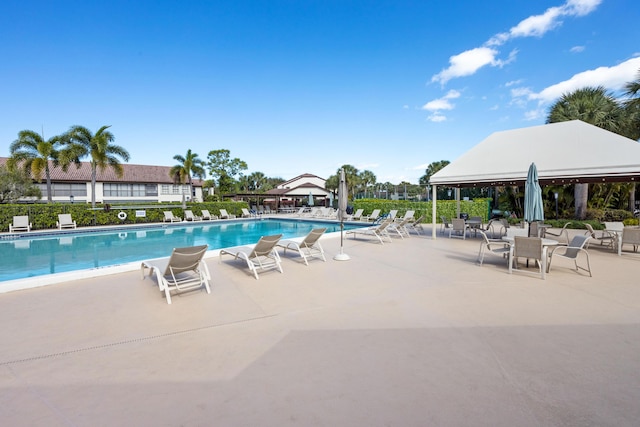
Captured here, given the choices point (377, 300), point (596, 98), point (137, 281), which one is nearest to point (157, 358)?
point (377, 300)

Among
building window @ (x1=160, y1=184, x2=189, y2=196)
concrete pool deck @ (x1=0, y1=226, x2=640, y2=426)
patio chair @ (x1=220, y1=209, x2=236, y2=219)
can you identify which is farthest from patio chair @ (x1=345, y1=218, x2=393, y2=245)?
building window @ (x1=160, y1=184, x2=189, y2=196)

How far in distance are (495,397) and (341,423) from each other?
3.93 ft

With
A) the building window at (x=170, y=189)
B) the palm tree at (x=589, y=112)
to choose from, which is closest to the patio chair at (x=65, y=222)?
the building window at (x=170, y=189)

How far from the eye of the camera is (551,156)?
372 inches

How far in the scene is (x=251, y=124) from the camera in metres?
24.4

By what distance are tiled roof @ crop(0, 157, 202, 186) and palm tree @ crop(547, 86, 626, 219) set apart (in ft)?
112

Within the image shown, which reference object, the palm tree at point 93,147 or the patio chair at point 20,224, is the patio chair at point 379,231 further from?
the palm tree at point 93,147

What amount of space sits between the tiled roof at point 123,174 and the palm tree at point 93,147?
9699 millimetres

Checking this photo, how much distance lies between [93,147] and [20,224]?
22.0ft

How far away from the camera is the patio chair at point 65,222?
621 inches

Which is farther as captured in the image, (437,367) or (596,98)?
(596,98)

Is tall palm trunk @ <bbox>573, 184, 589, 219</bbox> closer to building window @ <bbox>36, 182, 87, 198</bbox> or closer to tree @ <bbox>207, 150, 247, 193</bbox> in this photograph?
tree @ <bbox>207, 150, 247, 193</bbox>

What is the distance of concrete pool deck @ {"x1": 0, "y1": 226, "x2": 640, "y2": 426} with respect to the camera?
2.14 metres

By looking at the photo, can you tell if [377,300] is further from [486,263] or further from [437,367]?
[486,263]
